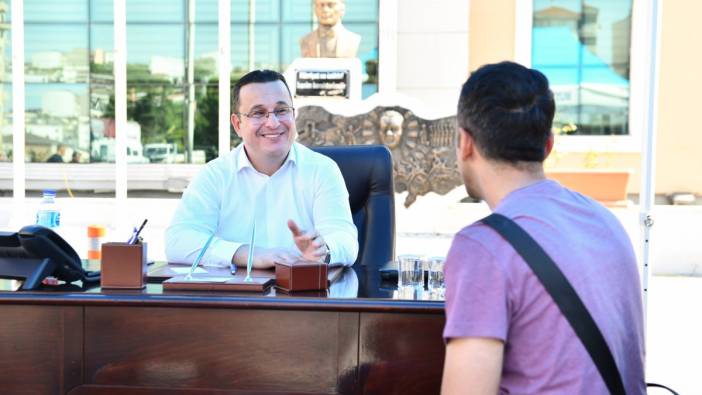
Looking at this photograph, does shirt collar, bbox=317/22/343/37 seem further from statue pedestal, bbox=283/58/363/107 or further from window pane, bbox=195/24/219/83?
window pane, bbox=195/24/219/83

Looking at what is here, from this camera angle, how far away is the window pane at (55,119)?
985 cm

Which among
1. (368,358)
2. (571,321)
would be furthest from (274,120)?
(571,321)

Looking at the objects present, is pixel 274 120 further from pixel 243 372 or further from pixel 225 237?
pixel 243 372

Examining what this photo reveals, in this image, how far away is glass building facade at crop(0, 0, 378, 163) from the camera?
9.72m

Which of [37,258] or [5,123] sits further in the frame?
[5,123]

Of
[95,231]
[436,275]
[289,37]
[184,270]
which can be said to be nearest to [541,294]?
[436,275]

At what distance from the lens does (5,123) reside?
959 centimetres

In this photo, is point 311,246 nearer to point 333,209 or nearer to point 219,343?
point 219,343

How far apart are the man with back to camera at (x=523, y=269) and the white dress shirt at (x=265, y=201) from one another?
1.08m

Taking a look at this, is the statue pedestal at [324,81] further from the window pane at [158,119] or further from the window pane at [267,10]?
the window pane at [158,119]

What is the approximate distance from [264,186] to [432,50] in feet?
19.7

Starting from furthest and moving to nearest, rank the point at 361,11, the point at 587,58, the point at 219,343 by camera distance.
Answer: the point at 361,11, the point at 587,58, the point at 219,343

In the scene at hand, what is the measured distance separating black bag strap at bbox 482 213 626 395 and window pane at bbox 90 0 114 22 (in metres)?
9.66

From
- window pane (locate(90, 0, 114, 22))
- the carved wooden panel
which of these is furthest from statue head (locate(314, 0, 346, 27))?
window pane (locate(90, 0, 114, 22))
